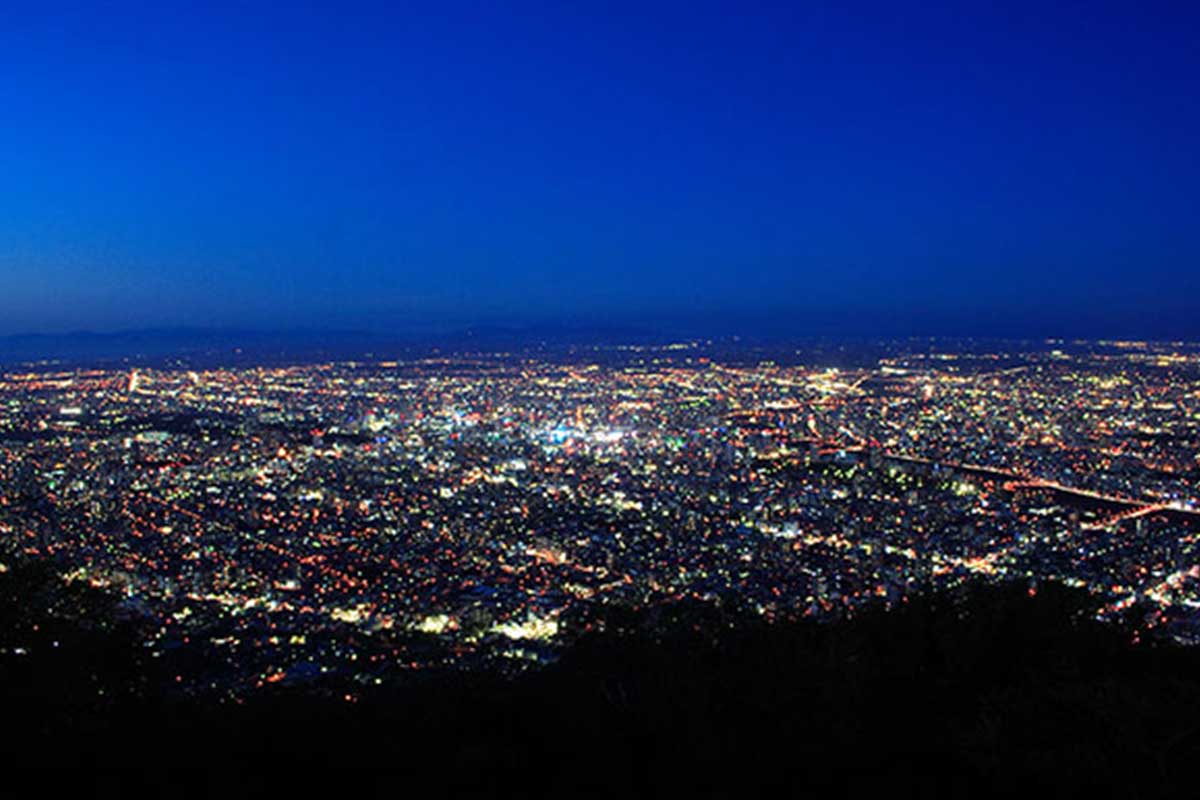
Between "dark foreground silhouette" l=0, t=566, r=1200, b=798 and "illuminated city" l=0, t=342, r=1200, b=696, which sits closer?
"dark foreground silhouette" l=0, t=566, r=1200, b=798

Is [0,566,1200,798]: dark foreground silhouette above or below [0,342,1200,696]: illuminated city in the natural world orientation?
→ above

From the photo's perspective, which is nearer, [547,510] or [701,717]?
[701,717]

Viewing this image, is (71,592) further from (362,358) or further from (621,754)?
(362,358)

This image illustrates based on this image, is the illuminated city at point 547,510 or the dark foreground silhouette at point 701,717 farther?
the illuminated city at point 547,510

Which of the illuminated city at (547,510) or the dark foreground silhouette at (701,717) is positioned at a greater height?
the dark foreground silhouette at (701,717)

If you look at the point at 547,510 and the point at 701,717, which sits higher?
the point at 701,717
